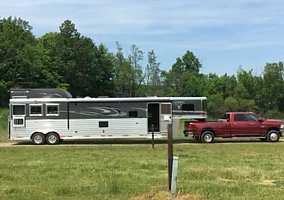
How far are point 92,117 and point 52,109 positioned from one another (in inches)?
89.6

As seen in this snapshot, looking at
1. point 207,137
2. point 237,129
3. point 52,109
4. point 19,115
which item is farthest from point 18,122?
point 237,129

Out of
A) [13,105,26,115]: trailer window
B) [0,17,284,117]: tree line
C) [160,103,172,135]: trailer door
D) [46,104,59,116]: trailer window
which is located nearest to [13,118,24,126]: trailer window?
[13,105,26,115]: trailer window

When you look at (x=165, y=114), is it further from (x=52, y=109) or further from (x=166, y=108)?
(x=52, y=109)

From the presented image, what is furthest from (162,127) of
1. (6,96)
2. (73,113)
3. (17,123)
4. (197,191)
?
(6,96)

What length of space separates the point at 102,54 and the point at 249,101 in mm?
25163

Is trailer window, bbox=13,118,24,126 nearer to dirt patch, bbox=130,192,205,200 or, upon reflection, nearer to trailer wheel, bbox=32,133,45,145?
trailer wheel, bbox=32,133,45,145

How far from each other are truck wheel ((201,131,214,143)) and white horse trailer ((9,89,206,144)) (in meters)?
1.37

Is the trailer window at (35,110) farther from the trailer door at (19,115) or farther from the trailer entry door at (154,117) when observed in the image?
the trailer entry door at (154,117)

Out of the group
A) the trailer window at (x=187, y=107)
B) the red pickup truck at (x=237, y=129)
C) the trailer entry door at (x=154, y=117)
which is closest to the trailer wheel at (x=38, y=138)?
the trailer entry door at (x=154, y=117)

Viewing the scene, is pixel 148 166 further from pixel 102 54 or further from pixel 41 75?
pixel 102 54

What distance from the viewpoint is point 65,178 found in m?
13.9

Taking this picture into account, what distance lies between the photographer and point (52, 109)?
105 feet

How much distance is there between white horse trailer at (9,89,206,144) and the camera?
104 ft

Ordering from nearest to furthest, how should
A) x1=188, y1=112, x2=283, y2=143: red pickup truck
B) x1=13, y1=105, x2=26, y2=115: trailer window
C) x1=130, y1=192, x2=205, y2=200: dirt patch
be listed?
x1=130, y1=192, x2=205, y2=200: dirt patch → x1=13, y1=105, x2=26, y2=115: trailer window → x1=188, y1=112, x2=283, y2=143: red pickup truck
